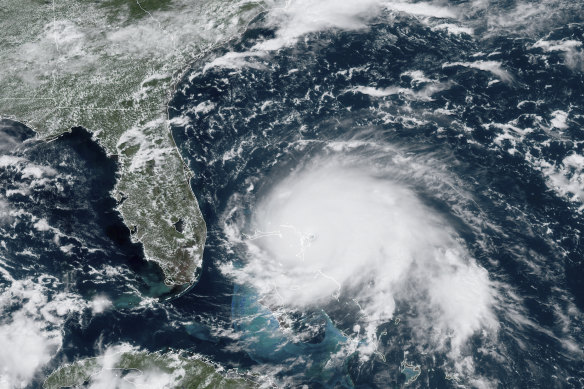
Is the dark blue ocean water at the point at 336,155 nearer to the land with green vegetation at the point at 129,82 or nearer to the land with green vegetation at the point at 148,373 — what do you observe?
the land with green vegetation at the point at 148,373

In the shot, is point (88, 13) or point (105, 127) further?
point (88, 13)

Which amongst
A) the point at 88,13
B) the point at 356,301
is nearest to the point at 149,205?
the point at 356,301

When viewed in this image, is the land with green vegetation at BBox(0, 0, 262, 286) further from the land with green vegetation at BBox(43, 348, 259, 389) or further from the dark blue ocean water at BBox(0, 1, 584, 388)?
the land with green vegetation at BBox(43, 348, 259, 389)

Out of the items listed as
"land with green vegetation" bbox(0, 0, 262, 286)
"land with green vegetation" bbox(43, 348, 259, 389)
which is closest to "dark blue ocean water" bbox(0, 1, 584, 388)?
"land with green vegetation" bbox(43, 348, 259, 389)

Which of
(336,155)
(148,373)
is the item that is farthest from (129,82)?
(148,373)

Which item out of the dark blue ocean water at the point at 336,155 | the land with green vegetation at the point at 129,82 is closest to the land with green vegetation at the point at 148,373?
the dark blue ocean water at the point at 336,155

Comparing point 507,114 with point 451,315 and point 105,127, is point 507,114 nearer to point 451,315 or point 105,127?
point 451,315

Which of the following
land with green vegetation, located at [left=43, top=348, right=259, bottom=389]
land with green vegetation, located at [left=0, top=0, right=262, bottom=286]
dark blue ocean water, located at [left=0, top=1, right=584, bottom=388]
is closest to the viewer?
dark blue ocean water, located at [left=0, top=1, right=584, bottom=388]
